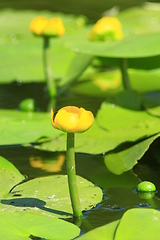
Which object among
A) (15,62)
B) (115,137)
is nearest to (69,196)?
(115,137)

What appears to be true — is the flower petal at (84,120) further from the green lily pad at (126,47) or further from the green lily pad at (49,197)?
the green lily pad at (126,47)

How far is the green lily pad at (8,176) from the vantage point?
143 centimetres

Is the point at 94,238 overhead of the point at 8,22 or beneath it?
overhead

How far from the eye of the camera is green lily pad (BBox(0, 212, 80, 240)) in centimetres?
115

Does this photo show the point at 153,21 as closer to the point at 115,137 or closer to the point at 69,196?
the point at 115,137

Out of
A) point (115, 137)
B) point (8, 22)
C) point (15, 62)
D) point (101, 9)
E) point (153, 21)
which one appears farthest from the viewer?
point (101, 9)

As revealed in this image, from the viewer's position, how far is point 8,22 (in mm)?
3494

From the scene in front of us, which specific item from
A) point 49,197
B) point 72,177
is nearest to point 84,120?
point 72,177

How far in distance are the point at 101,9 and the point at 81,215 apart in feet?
9.48

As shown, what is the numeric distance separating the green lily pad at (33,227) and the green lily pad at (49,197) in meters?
0.07

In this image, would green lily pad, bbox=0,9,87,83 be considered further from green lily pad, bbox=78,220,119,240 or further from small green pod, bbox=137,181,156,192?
green lily pad, bbox=78,220,119,240

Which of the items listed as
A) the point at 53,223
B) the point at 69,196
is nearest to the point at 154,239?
the point at 53,223

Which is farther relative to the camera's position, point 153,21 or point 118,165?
point 153,21

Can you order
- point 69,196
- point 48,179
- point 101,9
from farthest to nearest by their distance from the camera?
point 101,9
point 48,179
point 69,196
